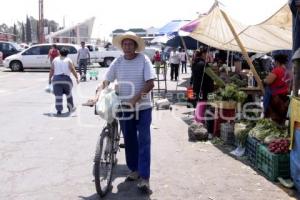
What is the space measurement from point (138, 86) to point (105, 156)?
0.93 metres

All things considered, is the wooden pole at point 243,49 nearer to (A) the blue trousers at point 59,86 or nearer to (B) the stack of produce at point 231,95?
(B) the stack of produce at point 231,95

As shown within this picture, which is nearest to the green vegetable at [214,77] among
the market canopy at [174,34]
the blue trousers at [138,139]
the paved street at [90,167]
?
the paved street at [90,167]

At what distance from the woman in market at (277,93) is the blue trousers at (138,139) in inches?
166

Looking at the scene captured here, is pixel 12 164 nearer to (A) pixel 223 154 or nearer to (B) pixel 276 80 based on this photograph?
(A) pixel 223 154

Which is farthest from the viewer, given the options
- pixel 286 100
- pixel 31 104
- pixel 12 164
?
pixel 31 104

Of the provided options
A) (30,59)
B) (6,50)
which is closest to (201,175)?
(30,59)

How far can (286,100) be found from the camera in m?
9.30

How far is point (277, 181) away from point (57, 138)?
4.38 m

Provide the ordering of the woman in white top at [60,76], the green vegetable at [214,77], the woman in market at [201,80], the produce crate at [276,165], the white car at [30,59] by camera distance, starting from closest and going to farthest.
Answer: the produce crate at [276,165] < the green vegetable at [214,77] < the woman in market at [201,80] < the woman in white top at [60,76] < the white car at [30,59]

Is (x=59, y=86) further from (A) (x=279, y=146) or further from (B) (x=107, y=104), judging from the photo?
(A) (x=279, y=146)

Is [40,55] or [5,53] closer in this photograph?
[40,55]

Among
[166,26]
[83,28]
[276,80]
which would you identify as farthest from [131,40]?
[83,28]

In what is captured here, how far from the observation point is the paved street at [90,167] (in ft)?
17.8

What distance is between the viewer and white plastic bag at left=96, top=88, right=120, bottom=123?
207 inches
